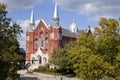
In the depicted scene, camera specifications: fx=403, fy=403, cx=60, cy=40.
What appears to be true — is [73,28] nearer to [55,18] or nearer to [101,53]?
[55,18]

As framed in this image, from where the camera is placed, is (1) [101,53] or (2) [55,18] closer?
(1) [101,53]

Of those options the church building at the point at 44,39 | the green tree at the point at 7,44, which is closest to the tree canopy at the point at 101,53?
the green tree at the point at 7,44

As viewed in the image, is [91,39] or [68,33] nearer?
[91,39]

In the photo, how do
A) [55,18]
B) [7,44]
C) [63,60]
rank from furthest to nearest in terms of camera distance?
[55,18]
[63,60]
[7,44]

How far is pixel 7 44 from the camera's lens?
158 ft

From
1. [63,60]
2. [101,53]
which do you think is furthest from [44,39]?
[101,53]

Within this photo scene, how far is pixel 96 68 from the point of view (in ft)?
139

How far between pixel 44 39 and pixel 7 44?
216ft

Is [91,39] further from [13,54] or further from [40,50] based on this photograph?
[40,50]

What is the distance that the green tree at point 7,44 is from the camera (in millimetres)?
47562

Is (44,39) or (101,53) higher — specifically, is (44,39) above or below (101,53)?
above

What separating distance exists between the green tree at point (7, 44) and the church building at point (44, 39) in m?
59.7

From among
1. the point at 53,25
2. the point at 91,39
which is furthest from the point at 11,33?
the point at 53,25

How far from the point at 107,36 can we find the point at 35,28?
7490cm
